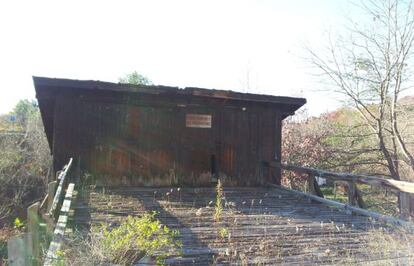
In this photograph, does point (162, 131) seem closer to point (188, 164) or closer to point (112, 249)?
point (188, 164)

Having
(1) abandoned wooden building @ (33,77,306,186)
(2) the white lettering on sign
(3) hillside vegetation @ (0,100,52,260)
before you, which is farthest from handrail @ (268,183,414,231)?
(3) hillside vegetation @ (0,100,52,260)

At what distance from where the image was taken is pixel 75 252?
3.42m

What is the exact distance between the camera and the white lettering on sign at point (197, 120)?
10.5 m

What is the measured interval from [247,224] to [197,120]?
15.5 feet

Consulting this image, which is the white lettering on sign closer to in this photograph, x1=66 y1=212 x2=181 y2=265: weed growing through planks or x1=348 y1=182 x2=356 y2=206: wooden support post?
x1=348 y1=182 x2=356 y2=206: wooden support post

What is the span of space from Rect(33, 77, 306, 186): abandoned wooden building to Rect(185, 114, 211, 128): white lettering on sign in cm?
3

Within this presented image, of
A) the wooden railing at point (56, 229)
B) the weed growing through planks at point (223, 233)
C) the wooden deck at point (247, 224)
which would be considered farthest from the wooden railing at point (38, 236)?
the weed growing through planks at point (223, 233)

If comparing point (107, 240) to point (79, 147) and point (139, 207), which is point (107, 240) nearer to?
point (139, 207)

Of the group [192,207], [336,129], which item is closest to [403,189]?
[192,207]

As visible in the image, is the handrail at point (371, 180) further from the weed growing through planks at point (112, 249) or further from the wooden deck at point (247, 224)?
the weed growing through planks at point (112, 249)

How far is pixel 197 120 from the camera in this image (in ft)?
34.6

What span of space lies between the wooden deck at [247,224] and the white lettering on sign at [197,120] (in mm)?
1853

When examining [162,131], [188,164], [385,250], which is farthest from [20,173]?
[385,250]

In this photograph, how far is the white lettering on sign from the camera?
10.5m
